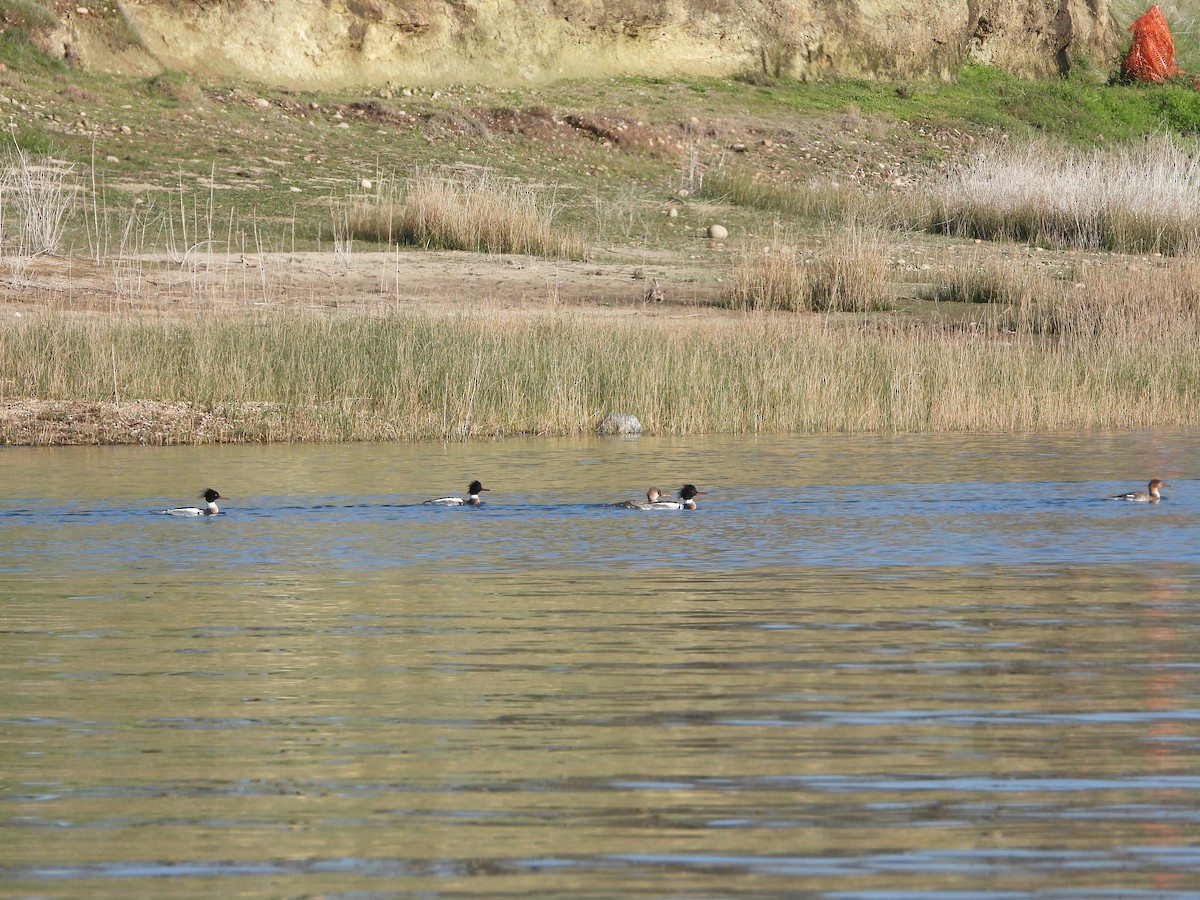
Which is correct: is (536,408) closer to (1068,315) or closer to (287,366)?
(287,366)

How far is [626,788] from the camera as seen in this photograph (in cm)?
595

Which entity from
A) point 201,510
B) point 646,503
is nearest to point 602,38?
point 646,503

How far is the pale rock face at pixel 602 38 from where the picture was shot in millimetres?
38969

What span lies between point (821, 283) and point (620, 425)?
747 cm

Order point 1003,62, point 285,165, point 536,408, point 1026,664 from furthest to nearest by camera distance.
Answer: point 1003,62
point 285,165
point 536,408
point 1026,664

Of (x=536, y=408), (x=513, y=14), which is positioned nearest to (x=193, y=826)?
(x=536, y=408)

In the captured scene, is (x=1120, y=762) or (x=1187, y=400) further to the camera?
(x=1187, y=400)

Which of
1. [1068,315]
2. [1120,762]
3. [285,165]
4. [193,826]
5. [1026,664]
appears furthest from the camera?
[285,165]

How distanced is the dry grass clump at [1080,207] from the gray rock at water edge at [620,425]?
13.7 metres

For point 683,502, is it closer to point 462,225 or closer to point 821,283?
point 821,283

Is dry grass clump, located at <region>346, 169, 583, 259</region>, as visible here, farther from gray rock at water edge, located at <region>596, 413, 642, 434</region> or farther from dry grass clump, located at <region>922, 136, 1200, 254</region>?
gray rock at water edge, located at <region>596, 413, 642, 434</region>

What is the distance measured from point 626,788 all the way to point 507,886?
1.02 metres

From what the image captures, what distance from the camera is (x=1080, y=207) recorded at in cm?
3162

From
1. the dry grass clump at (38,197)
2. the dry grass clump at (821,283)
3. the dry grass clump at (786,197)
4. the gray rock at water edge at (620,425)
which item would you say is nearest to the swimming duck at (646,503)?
the gray rock at water edge at (620,425)
